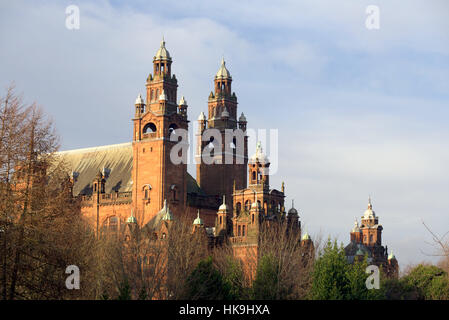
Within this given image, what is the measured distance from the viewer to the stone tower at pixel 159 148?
398 feet

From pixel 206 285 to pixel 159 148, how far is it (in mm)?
49375

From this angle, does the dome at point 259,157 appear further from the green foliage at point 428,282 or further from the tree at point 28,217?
the tree at point 28,217

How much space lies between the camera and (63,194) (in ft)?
189

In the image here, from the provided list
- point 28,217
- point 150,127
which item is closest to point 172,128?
point 150,127

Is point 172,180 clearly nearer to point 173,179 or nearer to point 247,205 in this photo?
point 173,179

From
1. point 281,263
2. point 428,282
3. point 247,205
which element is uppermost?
point 247,205

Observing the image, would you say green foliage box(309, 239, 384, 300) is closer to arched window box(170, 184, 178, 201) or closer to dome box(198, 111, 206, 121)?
arched window box(170, 184, 178, 201)

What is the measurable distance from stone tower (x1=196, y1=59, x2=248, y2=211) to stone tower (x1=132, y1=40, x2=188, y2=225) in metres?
10.4

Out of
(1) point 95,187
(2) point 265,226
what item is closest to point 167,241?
(2) point 265,226

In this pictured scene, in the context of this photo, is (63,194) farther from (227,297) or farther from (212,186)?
(212,186)

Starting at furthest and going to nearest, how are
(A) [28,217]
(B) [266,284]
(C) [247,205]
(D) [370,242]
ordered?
(D) [370,242]
(C) [247,205]
(B) [266,284]
(A) [28,217]

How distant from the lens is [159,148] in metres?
122

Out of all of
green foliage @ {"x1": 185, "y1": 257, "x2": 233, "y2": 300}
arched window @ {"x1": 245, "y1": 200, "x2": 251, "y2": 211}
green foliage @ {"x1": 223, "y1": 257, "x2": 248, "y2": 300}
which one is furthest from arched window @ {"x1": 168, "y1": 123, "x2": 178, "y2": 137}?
green foliage @ {"x1": 185, "y1": 257, "x2": 233, "y2": 300}

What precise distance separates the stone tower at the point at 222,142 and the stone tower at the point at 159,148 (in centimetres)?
1038
